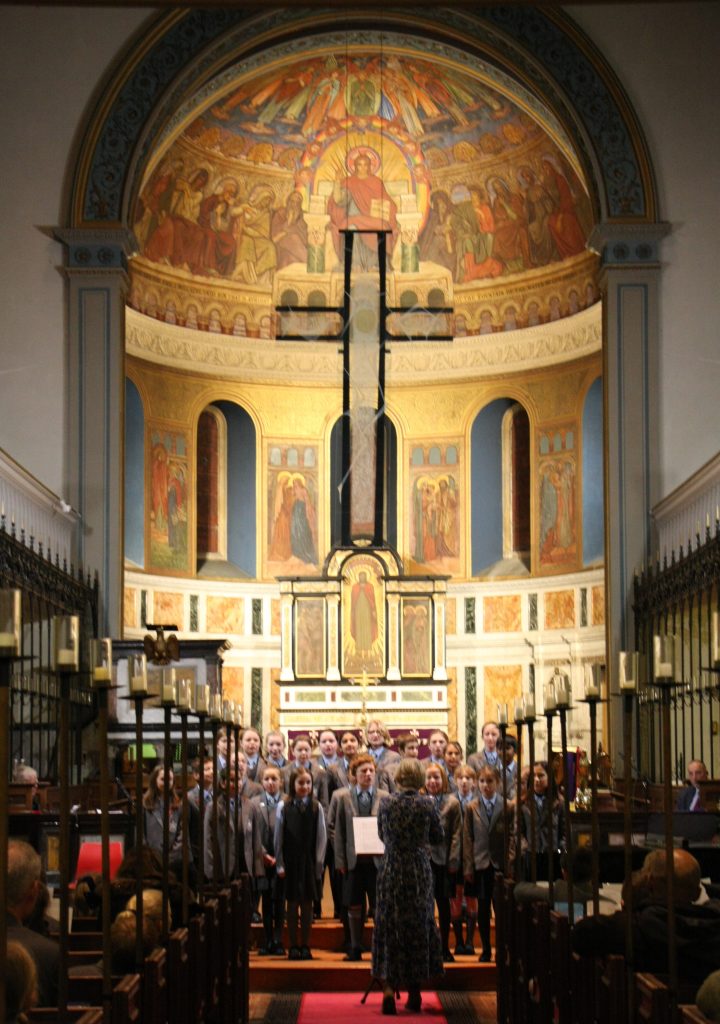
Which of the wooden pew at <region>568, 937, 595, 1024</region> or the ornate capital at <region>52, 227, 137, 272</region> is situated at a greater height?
the ornate capital at <region>52, 227, 137, 272</region>

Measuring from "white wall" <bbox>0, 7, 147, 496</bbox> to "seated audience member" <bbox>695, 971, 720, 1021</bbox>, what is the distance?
14.5 meters

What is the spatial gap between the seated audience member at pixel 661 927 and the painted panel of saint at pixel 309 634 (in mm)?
15762

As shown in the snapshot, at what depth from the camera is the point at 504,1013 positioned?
9.63m

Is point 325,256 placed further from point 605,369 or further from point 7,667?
point 7,667

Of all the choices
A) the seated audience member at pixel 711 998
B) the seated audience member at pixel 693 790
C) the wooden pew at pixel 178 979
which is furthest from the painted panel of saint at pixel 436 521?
the seated audience member at pixel 711 998

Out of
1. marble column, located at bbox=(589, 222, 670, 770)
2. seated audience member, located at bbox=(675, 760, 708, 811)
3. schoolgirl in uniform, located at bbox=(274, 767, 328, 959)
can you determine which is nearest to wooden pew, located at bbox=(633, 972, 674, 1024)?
schoolgirl in uniform, located at bbox=(274, 767, 328, 959)

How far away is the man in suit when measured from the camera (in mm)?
12562

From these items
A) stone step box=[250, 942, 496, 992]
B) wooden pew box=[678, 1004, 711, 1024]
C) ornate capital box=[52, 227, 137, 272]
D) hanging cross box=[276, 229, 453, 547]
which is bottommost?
stone step box=[250, 942, 496, 992]

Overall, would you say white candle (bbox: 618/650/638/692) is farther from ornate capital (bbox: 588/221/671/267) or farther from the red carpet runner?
ornate capital (bbox: 588/221/671/267)

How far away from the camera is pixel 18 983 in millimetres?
4410

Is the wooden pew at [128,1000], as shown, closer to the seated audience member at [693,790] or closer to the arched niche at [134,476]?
the seated audience member at [693,790]

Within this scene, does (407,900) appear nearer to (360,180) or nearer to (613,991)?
(613,991)

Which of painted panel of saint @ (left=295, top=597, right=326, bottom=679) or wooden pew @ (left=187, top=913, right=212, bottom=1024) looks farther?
painted panel of saint @ (left=295, top=597, right=326, bottom=679)

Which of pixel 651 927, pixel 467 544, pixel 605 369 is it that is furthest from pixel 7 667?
pixel 467 544
